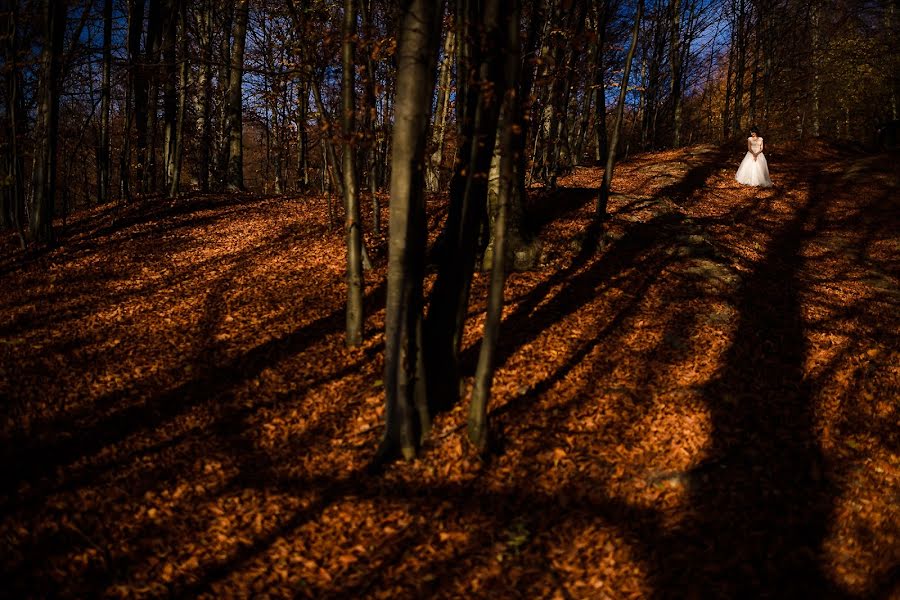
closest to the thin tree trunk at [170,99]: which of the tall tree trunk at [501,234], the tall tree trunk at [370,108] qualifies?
the tall tree trunk at [370,108]

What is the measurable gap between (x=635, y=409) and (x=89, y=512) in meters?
5.79

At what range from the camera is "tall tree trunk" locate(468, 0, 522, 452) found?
4.19 m

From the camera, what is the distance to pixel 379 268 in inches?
385

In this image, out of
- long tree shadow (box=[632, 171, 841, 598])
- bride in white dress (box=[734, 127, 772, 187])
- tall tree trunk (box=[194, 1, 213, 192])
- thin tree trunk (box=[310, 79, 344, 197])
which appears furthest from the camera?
tall tree trunk (box=[194, 1, 213, 192])

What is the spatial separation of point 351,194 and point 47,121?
33.7 feet

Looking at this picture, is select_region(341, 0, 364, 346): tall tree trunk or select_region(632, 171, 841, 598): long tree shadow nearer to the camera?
select_region(632, 171, 841, 598): long tree shadow

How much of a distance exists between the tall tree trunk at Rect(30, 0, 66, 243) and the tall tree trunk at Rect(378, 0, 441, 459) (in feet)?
39.8

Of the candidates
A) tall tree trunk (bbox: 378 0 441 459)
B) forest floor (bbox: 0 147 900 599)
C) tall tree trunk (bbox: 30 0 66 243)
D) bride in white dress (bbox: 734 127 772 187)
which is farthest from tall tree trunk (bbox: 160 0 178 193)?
bride in white dress (bbox: 734 127 772 187)

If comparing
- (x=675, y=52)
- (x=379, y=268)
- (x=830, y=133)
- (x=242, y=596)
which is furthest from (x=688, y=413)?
(x=830, y=133)

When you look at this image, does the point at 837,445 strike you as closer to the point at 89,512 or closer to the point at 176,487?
the point at 176,487

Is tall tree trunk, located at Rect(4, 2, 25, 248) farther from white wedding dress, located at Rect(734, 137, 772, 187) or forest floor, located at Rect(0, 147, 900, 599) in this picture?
white wedding dress, located at Rect(734, 137, 772, 187)

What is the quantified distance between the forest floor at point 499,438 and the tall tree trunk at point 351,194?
0.52 meters

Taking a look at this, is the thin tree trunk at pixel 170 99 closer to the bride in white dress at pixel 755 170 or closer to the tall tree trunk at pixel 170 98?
the tall tree trunk at pixel 170 98

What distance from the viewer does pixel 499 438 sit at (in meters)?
5.40
